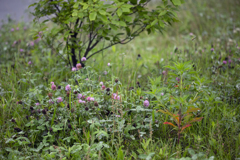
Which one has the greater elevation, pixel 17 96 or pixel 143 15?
pixel 143 15

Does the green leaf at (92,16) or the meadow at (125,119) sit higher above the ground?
the green leaf at (92,16)

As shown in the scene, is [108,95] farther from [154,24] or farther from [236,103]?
[236,103]

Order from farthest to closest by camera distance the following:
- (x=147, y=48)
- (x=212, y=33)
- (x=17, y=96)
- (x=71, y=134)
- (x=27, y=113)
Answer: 1. (x=212, y=33)
2. (x=147, y=48)
3. (x=17, y=96)
4. (x=27, y=113)
5. (x=71, y=134)

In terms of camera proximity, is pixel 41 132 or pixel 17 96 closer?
pixel 41 132

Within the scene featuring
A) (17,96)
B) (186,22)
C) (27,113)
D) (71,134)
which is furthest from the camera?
(186,22)

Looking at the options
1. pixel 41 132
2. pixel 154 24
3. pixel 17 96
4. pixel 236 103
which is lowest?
pixel 236 103

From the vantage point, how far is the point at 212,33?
546cm

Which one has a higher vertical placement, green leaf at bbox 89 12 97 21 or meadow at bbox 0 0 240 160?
green leaf at bbox 89 12 97 21

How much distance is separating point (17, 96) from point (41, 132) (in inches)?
35.1

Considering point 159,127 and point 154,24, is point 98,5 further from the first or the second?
point 159,127

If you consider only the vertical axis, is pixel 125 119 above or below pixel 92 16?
below

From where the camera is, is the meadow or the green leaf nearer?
the meadow

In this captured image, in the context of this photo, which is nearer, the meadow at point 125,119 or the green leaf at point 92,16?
the meadow at point 125,119

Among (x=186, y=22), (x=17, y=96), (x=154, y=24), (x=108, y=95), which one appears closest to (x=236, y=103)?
(x=154, y=24)
